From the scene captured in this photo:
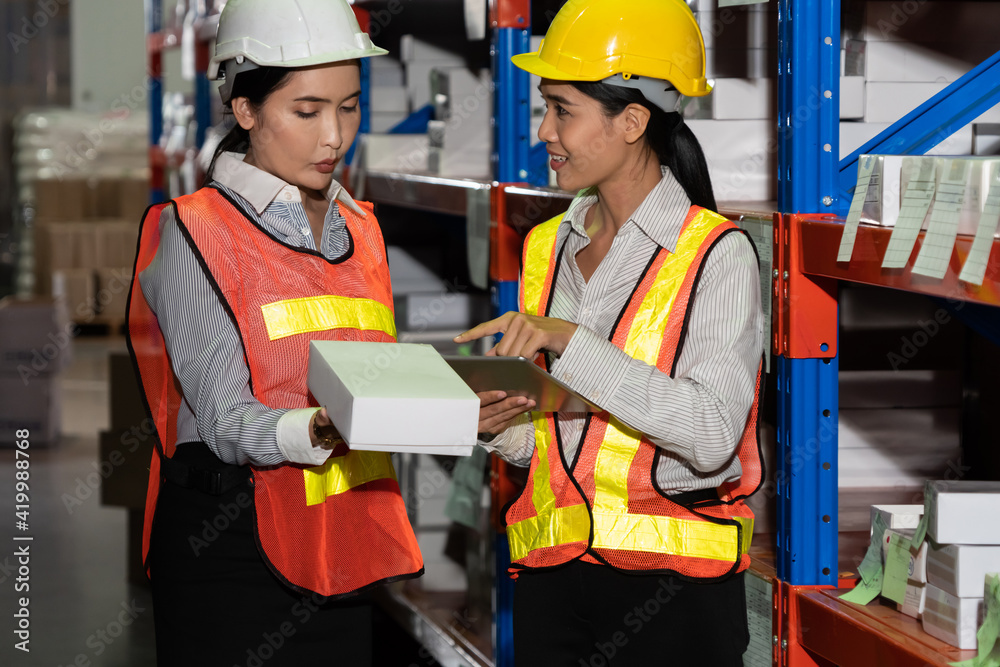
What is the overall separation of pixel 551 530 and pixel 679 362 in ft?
1.22

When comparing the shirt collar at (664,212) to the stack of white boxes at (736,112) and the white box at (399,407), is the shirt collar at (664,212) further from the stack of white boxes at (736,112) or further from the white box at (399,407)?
the stack of white boxes at (736,112)

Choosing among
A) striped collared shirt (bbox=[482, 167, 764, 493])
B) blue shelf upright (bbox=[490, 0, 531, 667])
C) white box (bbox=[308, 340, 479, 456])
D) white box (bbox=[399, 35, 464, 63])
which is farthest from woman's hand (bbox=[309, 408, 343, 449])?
white box (bbox=[399, 35, 464, 63])

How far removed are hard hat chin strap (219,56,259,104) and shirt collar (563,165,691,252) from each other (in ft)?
2.48

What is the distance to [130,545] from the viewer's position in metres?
5.33

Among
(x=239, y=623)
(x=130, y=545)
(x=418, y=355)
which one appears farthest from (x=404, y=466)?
(x=418, y=355)

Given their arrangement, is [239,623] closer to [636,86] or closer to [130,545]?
[636,86]

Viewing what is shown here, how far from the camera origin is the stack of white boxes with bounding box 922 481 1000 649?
1645 mm

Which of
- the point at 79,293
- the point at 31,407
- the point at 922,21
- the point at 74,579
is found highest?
the point at 922,21

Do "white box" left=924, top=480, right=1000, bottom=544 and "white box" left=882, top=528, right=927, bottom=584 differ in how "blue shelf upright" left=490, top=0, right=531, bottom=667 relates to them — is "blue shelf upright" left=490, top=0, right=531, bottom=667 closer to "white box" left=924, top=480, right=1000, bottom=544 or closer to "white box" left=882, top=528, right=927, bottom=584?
"white box" left=882, top=528, right=927, bottom=584

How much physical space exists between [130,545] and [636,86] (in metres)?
4.21

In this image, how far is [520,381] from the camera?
1.74 m

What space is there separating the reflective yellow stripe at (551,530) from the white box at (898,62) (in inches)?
54.0

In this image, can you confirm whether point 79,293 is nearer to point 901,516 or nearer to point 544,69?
point 544,69

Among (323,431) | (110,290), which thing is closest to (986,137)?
(323,431)
